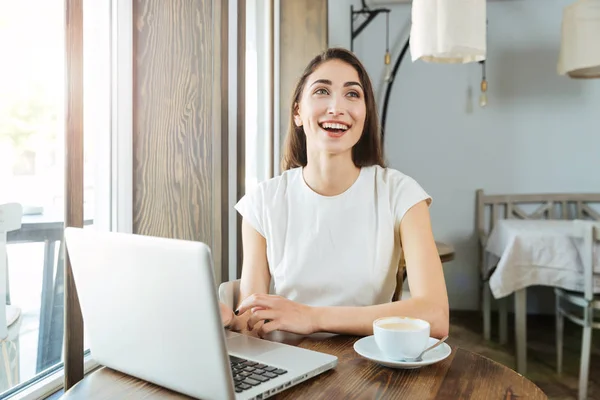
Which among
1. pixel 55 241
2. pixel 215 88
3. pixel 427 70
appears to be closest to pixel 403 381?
pixel 55 241

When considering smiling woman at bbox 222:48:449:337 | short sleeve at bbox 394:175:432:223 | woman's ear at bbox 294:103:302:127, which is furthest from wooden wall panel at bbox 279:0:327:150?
short sleeve at bbox 394:175:432:223

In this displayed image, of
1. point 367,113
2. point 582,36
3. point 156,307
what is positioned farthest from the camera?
point 582,36

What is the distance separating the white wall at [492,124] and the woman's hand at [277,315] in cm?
312

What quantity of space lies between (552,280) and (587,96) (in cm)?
169

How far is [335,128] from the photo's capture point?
4.43 ft

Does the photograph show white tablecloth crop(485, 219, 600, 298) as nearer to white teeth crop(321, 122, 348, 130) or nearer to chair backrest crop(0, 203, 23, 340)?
white teeth crop(321, 122, 348, 130)

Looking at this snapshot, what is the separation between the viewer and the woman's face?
4.43 ft

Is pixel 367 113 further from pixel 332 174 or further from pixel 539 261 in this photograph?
pixel 539 261

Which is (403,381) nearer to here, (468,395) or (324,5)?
(468,395)

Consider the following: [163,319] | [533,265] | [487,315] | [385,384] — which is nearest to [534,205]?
[487,315]

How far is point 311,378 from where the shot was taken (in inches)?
30.0

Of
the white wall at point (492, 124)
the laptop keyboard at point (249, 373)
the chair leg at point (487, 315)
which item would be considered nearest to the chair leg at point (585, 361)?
the chair leg at point (487, 315)

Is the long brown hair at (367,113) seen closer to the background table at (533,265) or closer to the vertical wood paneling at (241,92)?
the vertical wood paneling at (241,92)

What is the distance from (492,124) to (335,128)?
113 inches
